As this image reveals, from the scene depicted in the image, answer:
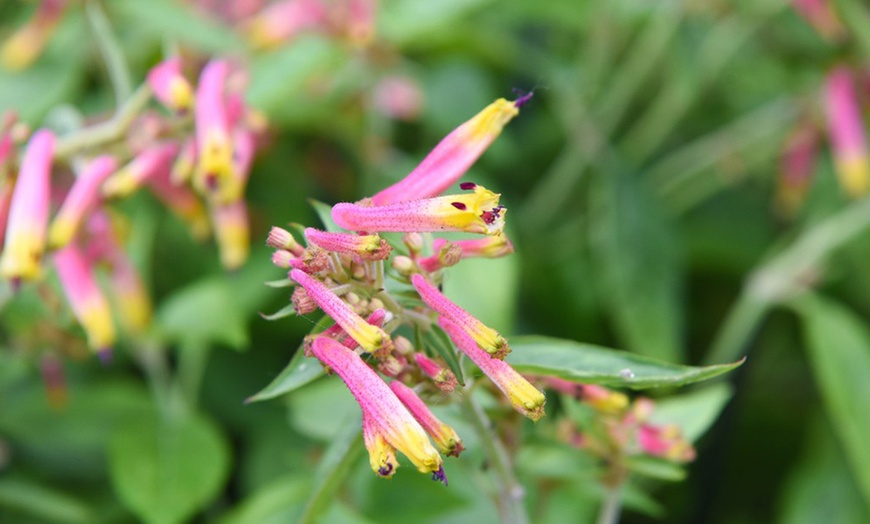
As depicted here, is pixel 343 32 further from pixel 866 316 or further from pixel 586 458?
pixel 866 316

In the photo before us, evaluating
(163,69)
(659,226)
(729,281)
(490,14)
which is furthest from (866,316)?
(163,69)

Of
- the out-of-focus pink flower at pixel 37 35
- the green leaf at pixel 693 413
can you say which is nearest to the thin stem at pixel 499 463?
the green leaf at pixel 693 413

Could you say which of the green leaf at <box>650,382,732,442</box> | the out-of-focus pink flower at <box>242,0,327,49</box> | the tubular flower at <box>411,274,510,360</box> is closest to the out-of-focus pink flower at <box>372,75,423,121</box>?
the out-of-focus pink flower at <box>242,0,327,49</box>

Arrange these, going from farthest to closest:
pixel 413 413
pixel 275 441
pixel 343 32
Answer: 1. pixel 343 32
2. pixel 275 441
3. pixel 413 413

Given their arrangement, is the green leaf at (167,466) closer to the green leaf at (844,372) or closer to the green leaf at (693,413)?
the green leaf at (693,413)

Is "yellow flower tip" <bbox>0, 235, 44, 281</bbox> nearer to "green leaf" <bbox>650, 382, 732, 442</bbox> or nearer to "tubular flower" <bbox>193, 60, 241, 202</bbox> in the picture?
"tubular flower" <bbox>193, 60, 241, 202</bbox>

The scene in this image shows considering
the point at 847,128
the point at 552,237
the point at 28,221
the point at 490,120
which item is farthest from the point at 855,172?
the point at 28,221
